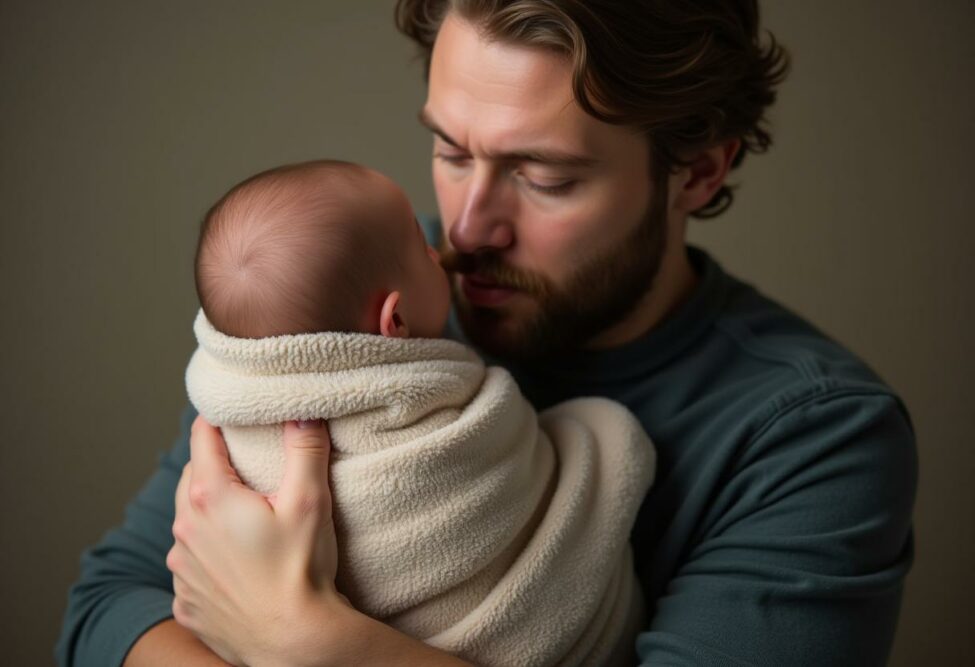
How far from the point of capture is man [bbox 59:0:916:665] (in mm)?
1124

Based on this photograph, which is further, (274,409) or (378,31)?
(378,31)

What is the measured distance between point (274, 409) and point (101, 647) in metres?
0.59

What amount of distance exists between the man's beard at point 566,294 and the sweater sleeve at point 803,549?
334 millimetres

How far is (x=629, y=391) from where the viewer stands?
5.10ft

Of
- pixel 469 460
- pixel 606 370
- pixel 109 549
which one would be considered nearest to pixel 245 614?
pixel 469 460

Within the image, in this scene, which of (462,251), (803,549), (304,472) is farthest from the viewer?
(462,251)

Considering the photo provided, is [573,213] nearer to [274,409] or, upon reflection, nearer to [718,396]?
[718,396]

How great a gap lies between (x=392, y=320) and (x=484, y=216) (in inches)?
13.9

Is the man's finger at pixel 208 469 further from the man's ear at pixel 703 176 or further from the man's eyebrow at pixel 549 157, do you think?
the man's ear at pixel 703 176

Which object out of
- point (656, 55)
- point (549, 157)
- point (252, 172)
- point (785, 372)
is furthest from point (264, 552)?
point (252, 172)

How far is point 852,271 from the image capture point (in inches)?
97.1

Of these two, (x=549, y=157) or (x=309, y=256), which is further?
(x=549, y=157)

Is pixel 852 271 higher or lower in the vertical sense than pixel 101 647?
higher

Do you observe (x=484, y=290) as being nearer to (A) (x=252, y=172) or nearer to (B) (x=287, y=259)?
(B) (x=287, y=259)
